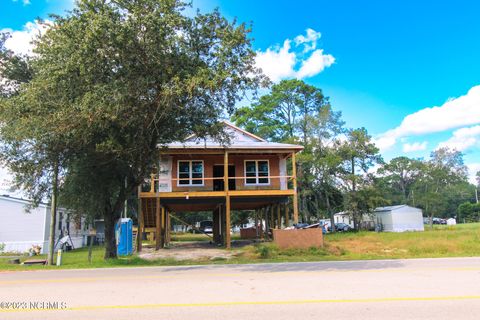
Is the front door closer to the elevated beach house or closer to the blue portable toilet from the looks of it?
the elevated beach house

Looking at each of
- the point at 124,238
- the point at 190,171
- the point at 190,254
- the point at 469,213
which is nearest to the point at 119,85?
the point at 190,254

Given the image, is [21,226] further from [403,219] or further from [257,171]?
[403,219]

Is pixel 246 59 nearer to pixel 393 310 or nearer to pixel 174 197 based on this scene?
pixel 393 310

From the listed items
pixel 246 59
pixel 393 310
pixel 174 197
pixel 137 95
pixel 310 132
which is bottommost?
pixel 393 310

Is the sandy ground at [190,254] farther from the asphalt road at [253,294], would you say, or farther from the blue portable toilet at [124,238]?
the asphalt road at [253,294]

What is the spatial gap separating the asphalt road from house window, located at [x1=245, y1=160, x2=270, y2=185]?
13.9 metres

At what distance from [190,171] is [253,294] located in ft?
57.6

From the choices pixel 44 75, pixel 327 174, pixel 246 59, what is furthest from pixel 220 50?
pixel 327 174

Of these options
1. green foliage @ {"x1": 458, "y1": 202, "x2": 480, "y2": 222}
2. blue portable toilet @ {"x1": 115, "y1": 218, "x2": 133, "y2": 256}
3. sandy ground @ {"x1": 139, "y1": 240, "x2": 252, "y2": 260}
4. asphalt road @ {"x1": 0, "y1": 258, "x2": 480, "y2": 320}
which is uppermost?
green foliage @ {"x1": 458, "y1": 202, "x2": 480, "y2": 222}

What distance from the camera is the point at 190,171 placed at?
977 inches

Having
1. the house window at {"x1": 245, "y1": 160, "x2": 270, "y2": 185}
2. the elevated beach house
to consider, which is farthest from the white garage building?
the house window at {"x1": 245, "y1": 160, "x2": 270, "y2": 185}

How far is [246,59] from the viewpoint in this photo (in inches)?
542

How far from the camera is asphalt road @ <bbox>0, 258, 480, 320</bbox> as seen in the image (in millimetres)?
6184

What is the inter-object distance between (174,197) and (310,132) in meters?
21.7
